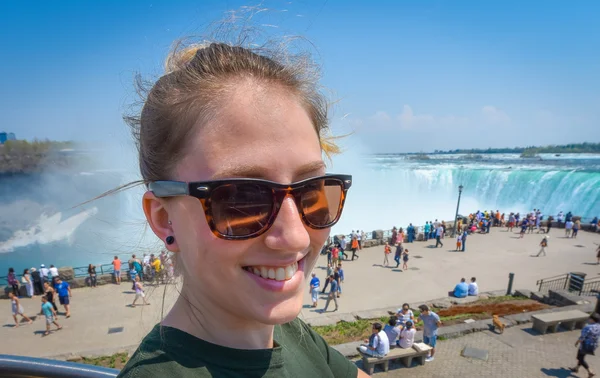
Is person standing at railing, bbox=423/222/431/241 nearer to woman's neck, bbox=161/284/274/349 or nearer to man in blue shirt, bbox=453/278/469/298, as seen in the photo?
man in blue shirt, bbox=453/278/469/298

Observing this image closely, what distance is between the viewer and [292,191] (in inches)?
39.1

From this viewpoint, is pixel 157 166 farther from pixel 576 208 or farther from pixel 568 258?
pixel 576 208

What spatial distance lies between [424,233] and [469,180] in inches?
982

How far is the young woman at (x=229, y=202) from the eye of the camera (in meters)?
0.93

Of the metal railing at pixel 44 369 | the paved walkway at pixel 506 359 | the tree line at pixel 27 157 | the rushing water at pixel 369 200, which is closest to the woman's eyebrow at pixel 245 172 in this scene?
the metal railing at pixel 44 369

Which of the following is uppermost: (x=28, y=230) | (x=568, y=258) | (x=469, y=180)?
(x=469, y=180)

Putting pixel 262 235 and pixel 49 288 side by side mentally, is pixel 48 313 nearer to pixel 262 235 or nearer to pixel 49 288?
pixel 49 288

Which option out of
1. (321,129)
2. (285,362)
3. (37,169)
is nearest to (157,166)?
(321,129)

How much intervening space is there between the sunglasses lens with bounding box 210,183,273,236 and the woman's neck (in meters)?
0.28

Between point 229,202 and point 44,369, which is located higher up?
point 229,202

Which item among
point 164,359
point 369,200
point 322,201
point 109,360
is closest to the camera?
point 164,359

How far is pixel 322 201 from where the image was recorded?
44.0 inches

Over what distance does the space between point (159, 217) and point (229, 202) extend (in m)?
0.28

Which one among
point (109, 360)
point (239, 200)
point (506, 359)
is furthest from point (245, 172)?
point (109, 360)
